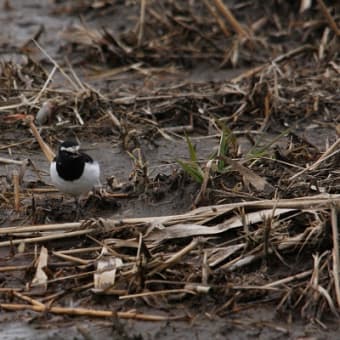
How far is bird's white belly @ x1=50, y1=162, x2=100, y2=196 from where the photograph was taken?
7.61m

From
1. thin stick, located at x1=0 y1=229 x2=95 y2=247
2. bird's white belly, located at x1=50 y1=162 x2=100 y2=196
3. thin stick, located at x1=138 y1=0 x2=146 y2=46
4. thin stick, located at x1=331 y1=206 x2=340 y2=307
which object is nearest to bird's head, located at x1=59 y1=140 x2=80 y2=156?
bird's white belly, located at x1=50 y1=162 x2=100 y2=196

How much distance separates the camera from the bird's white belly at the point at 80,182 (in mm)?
7609

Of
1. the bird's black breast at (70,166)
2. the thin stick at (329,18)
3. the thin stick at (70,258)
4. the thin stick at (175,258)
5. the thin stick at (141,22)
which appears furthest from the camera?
the thin stick at (141,22)

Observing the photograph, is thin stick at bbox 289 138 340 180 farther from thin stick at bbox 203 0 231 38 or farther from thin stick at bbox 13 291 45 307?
thin stick at bbox 203 0 231 38

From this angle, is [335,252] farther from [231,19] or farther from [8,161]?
[231,19]

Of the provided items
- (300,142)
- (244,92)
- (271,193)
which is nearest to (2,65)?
(244,92)

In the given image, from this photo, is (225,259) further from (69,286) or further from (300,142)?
(300,142)

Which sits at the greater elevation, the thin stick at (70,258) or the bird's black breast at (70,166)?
the bird's black breast at (70,166)

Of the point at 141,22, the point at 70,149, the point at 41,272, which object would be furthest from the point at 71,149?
the point at 141,22

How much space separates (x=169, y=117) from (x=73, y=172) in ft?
7.96

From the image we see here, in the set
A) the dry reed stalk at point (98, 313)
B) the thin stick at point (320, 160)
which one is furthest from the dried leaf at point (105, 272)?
the thin stick at point (320, 160)

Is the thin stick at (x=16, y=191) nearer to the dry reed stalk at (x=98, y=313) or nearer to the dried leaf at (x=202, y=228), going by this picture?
the dried leaf at (x=202, y=228)

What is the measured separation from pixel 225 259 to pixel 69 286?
100 centimetres

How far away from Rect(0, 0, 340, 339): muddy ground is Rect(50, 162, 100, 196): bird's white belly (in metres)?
0.20
